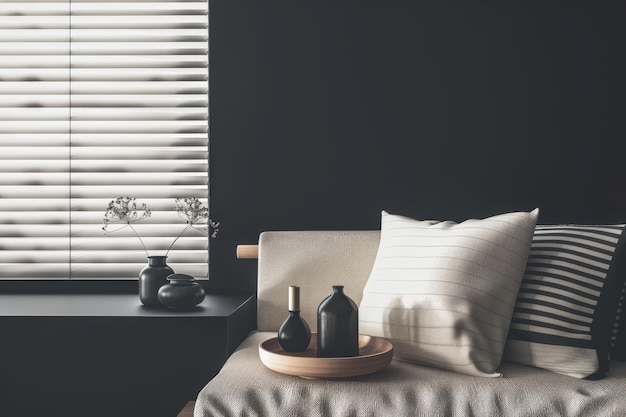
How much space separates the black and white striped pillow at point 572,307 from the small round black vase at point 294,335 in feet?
2.07

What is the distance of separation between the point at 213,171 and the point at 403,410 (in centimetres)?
150

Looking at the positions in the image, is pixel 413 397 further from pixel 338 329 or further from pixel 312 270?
pixel 312 270

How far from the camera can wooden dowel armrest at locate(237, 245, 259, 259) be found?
2574 mm

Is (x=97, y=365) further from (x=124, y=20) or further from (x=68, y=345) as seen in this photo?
(x=124, y=20)

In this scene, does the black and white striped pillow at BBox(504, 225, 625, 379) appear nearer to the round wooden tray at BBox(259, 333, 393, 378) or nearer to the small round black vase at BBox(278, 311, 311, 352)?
the round wooden tray at BBox(259, 333, 393, 378)

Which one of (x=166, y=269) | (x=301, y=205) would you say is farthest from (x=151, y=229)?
(x=301, y=205)

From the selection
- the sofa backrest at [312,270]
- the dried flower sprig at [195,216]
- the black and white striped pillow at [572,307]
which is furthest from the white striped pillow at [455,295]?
the dried flower sprig at [195,216]

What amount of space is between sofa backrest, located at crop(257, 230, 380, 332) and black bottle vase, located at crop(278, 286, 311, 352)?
422mm

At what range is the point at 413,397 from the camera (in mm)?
1664

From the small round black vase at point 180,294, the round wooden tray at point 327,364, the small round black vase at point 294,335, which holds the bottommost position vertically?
the round wooden tray at point 327,364

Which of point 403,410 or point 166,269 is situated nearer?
point 403,410

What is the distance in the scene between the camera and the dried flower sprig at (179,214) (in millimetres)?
2633

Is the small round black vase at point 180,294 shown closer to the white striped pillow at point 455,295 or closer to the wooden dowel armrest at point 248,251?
the wooden dowel armrest at point 248,251

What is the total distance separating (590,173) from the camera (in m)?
2.63
